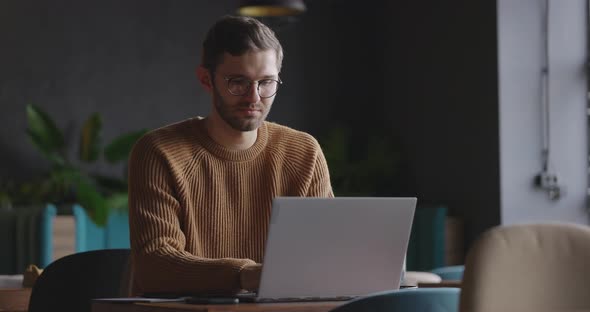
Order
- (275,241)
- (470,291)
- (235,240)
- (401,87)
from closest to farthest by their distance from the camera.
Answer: (470,291), (275,241), (235,240), (401,87)

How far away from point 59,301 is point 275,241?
1.30m

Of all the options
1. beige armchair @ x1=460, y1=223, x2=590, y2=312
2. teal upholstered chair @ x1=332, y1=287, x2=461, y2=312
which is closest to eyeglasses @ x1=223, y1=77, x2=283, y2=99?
teal upholstered chair @ x1=332, y1=287, x2=461, y2=312

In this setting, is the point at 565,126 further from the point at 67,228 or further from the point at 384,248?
the point at 384,248

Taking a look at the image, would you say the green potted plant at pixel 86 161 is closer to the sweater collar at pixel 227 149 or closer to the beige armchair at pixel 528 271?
the sweater collar at pixel 227 149

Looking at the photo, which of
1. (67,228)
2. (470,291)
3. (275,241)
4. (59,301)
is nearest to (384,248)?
(275,241)

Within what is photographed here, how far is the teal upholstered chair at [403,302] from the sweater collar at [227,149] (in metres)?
0.73

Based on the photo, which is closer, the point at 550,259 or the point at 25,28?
the point at 550,259

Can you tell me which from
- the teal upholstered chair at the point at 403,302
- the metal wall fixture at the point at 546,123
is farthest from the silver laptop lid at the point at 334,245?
the metal wall fixture at the point at 546,123

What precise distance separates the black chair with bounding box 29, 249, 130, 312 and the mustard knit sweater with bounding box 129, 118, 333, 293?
0.65 m

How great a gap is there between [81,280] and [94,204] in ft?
11.2

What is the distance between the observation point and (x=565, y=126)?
21.9ft

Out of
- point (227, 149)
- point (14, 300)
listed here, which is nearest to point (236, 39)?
point (227, 149)

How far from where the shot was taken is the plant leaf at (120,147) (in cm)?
698

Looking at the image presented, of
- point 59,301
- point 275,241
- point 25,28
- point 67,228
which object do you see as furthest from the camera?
point 25,28
